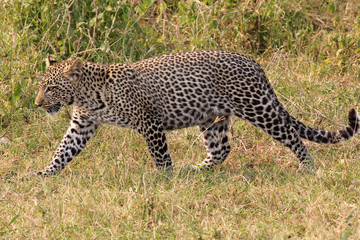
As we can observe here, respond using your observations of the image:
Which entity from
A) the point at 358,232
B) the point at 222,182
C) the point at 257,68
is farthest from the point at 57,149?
the point at 358,232

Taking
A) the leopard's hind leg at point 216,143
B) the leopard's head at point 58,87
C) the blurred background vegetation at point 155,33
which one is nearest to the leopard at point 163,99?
the leopard's head at point 58,87

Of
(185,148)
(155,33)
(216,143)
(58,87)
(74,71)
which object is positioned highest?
(74,71)

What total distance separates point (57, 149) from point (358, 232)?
347 centimetres

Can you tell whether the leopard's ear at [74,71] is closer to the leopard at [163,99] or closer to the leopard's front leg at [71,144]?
the leopard at [163,99]

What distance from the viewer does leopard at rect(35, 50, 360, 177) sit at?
6492 mm

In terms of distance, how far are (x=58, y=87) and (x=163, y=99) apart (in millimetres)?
1157

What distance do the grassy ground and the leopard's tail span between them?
0.69ft

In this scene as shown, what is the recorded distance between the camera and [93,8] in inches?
341

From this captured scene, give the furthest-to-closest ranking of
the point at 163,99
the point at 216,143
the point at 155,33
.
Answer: the point at 155,33
the point at 216,143
the point at 163,99

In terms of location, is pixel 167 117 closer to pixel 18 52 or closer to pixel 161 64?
pixel 161 64

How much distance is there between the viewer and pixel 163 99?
6.73 metres

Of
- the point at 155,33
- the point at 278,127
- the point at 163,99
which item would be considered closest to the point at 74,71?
the point at 163,99

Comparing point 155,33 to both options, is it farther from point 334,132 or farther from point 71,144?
point 334,132

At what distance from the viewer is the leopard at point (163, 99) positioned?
6.49 metres
